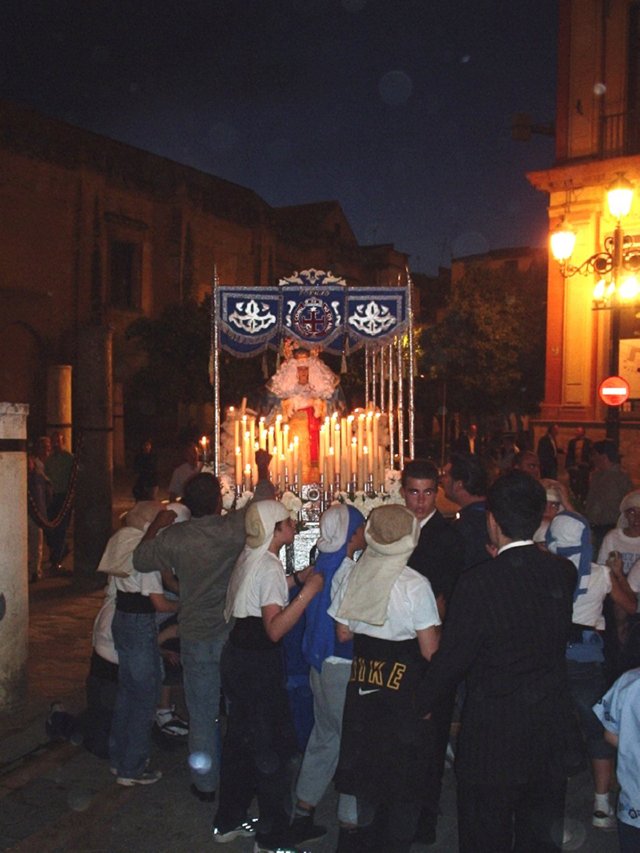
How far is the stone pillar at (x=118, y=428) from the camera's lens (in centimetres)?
2550

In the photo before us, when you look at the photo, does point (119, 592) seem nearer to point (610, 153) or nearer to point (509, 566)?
point (509, 566)

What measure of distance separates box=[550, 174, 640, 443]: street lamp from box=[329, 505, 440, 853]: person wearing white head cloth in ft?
29.0

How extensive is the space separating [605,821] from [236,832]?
1994mm

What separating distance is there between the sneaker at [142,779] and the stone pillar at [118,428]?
20529 millimetres

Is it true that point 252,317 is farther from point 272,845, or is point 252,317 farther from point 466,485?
point 272,845

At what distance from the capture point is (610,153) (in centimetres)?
1881

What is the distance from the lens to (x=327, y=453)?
300 inches

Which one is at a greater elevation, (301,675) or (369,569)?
(369,569)

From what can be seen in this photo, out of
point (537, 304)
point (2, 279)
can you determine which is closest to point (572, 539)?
point (2, 279)

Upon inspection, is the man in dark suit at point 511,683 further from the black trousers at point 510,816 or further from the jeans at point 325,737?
the jeans at point 325,737

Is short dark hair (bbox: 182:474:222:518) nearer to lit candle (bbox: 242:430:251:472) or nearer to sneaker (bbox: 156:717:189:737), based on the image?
sneaker (bbox: 156:717:189:737)

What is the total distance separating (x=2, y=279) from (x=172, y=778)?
1993cm

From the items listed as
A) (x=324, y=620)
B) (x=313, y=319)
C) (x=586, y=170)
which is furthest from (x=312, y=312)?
(x=586, y=170)

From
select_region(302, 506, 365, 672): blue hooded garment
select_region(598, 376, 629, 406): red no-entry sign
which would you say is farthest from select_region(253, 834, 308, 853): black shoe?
select_region(598, 376, 629, 406): red no-entry sign
